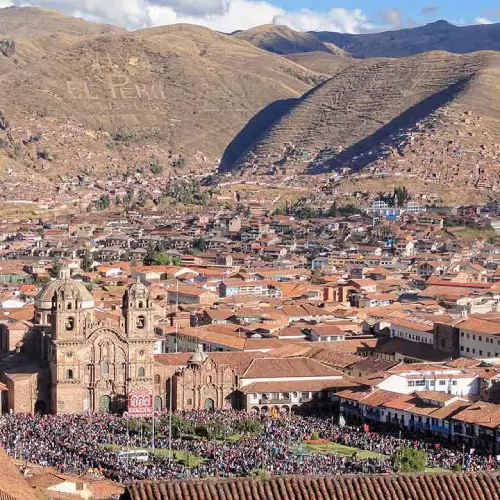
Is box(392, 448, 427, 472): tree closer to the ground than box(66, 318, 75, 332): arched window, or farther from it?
closer to the ground

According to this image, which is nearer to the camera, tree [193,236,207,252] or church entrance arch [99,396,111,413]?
church entrance arch [99,396,111,413]

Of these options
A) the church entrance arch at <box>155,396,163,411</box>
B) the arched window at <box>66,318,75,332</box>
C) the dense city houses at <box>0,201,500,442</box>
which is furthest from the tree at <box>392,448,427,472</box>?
the arched window at <box>66,318,75,332</box>

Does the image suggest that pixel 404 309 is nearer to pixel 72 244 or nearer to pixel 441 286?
pixel 441 286

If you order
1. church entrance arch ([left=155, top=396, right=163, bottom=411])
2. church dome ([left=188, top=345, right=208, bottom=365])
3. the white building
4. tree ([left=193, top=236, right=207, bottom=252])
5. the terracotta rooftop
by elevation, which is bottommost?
tree ([left=193, top=236, right=207, bottom=252])

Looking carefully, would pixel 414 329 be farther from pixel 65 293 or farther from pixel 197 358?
pixel 65 293

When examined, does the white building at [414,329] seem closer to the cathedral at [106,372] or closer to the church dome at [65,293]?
the cathedral at [106,372]

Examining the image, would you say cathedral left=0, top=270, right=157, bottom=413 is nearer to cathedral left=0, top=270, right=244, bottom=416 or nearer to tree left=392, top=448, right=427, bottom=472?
cathedral left=0, top=270, right=244, bottom=416

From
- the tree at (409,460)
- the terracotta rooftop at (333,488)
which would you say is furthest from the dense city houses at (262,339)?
the terracotta rooftop at (333,488)
